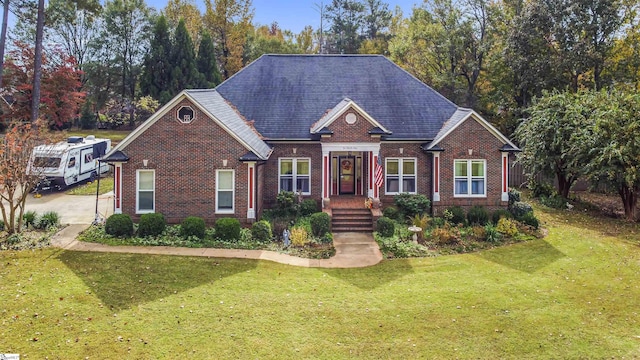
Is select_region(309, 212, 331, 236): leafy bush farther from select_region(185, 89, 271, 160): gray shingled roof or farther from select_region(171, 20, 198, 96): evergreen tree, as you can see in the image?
select_region(171, 20, 198, 96): evergreen tree

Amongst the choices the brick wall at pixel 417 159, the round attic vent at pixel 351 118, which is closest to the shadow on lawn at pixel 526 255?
the brick wall at pixel 417 159

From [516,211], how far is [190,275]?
1421cm

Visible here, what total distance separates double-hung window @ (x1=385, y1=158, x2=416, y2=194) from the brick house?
0.16 feet

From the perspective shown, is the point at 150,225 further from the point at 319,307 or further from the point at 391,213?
the point at 391,213

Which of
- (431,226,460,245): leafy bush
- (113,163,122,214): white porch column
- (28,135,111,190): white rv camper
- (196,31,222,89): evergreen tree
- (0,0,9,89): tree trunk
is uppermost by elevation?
(196,31,222,89): evergreen tree

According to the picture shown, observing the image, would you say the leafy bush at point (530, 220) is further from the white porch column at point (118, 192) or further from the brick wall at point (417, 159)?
the white porch column at point (118, 192)

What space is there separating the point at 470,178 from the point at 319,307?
1209 centimetres

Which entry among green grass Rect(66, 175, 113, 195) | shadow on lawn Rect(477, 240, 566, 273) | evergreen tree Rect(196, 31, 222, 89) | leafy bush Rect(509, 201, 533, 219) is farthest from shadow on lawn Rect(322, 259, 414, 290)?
evergreen tree Rect(196, 31, 222, 89)

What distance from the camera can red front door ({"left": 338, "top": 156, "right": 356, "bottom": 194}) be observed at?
22.0 m

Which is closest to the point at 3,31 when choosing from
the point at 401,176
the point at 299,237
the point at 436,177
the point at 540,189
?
the point at 299,237

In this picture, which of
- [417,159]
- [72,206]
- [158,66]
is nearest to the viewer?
→ [417,159]

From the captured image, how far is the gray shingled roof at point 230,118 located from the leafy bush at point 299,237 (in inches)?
134

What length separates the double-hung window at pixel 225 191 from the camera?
693 inches

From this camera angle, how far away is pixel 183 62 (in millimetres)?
39344
